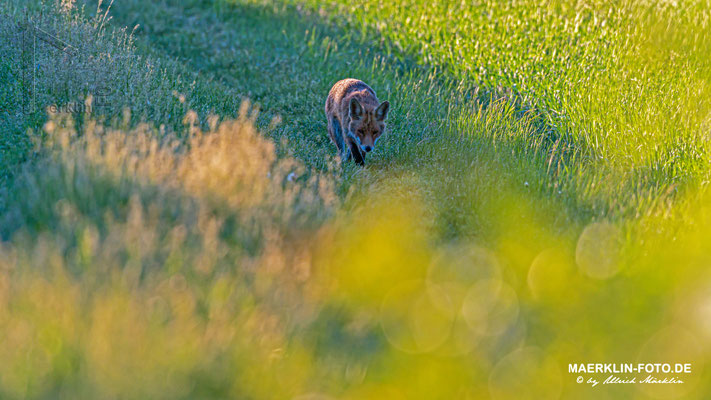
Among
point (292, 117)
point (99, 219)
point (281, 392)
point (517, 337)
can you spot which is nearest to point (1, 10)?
point (292, 117)

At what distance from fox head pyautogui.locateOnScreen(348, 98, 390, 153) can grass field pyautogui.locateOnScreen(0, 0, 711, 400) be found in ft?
1.29

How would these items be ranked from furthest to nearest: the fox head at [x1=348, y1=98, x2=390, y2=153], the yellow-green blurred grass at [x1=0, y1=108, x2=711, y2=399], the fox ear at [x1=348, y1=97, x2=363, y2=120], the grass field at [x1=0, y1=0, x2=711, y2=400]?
the fox head at [x1=348, y1=98, x2=390, y2=153], the fox ear at [x1=348, y1=97, x2=363, y2=120], the grass field at [x1=0, y1=0, x2=711, y2=400], the yellow-green blurred grass at [x1=0, y1=108, x2=711, y2=399]

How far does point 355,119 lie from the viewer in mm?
8023

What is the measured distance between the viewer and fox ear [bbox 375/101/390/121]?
26.1 ft

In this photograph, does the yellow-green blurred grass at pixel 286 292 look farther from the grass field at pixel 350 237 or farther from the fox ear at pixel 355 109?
the fox ear at pixel 355 109

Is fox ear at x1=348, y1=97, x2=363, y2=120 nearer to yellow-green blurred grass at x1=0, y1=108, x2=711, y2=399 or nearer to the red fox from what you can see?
the red fox

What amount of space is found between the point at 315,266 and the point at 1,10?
7.12 metres

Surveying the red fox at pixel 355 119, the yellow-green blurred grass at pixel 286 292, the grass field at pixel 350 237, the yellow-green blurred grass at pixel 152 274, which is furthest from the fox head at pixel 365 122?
the yellow-green blurred grass at pixel 152 274

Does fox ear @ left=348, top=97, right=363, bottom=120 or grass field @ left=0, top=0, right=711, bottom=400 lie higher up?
fox ear @ left=348, top=97, right=363, bottom=120

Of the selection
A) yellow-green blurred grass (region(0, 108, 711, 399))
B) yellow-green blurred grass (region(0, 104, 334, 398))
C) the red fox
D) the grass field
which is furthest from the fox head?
yellow-green blurred grass (region(0, 104, 334, 398))

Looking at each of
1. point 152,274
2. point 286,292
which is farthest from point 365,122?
point 152,274

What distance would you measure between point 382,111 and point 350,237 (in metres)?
2.89

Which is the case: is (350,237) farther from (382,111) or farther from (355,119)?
(382,111)

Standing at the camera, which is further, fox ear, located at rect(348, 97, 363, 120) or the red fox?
the red fox
